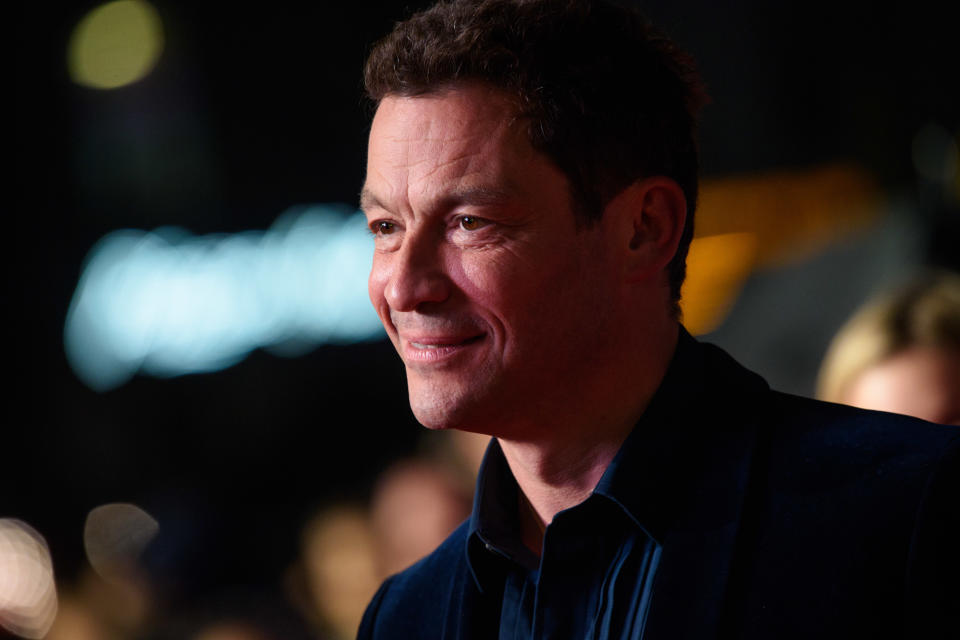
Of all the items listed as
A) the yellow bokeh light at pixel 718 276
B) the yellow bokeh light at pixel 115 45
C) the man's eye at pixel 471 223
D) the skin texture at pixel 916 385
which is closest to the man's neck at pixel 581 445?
the man's eye at pixel 471 223

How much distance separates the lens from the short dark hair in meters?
1.45

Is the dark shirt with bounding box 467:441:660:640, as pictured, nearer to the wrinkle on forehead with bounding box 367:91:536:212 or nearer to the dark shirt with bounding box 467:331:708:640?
the dark shirt with bounding box 467:331:708:640

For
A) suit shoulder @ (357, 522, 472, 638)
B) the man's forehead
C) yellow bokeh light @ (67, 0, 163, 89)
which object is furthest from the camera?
yellow bokeh light @ (67, 0, 163, 89)

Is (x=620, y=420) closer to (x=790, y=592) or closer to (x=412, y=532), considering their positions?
(x=790, y=592)

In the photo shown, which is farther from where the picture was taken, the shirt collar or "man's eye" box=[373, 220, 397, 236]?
"man's eye" box=[373, 220, 397, 236]

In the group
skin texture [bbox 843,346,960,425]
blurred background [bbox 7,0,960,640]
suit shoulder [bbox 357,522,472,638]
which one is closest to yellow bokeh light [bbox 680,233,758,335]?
blurred background [bbox 7,0,960,640]

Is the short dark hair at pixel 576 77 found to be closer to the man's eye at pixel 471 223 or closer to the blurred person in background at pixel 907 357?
the man's eye at pixel 471 223

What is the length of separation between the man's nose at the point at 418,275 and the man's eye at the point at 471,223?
45 millimetres

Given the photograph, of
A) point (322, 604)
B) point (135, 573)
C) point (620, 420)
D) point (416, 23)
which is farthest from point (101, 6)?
point (620, 420)

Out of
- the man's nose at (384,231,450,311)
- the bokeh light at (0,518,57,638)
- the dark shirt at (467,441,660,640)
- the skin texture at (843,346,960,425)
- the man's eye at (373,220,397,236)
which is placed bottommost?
the bokeh light at (0,518,57,638)

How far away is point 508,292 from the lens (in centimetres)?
141

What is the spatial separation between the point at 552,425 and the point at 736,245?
4.45m

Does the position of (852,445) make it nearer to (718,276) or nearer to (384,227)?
(384,227)

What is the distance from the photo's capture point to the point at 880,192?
5285mm
